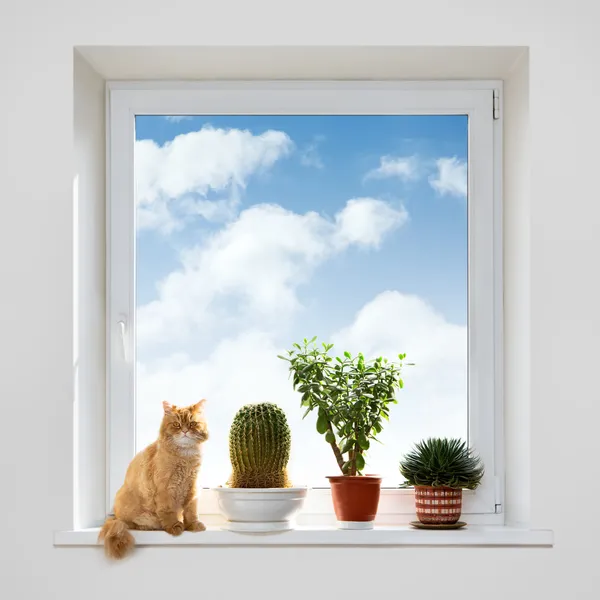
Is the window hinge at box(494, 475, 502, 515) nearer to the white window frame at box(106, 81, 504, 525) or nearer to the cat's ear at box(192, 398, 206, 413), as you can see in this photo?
the white window frame at box(106, 81, 504, 525)

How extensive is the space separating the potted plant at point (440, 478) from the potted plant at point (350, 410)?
0.32ft

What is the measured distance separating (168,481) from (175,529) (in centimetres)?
10

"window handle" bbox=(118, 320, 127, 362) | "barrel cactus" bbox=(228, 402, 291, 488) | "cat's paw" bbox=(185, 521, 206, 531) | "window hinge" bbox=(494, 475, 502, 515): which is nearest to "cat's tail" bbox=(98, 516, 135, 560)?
"cat's paw" bbox=(185, 521, 206, 531)

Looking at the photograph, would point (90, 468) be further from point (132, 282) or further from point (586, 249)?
point (586, 249)

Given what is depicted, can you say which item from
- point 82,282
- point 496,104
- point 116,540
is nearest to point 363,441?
point 116,540

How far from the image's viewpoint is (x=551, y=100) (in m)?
1.92

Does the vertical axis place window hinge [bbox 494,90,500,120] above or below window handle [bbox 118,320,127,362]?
above

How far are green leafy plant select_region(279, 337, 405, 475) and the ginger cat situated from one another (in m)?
0.26

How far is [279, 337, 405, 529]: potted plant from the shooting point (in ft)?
6.40

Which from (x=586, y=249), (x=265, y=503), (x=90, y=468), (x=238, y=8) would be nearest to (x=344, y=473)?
(x=265, y=503)

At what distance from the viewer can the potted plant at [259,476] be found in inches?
74.5

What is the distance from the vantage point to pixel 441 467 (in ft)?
6.45

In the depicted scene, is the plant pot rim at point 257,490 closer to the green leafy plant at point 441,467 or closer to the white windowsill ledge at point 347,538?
the white windowsill ledge at point 347,538

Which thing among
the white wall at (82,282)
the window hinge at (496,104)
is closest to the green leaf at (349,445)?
the white wall at (82,282)
